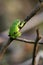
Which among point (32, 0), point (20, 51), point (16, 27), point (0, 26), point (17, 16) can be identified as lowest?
point (16, 27)

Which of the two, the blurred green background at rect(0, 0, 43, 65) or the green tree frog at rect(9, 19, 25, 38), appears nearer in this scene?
the green tree frog at rect(9, 19, 25, 38)

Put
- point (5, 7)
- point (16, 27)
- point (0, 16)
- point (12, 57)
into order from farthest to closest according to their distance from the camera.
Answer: point (5, 7) < point (0, 16) < point (12, 57) < point (16, 27)

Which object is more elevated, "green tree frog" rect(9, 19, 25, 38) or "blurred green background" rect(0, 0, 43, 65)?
"blurred green background" rect(0, 0, 43, 65)

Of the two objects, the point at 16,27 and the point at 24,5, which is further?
the point at 24,5

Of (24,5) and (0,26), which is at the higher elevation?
(24,5)

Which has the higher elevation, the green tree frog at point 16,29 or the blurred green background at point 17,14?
the blurred green background at point 17,14

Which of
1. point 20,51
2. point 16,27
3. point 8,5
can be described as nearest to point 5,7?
point 8,5

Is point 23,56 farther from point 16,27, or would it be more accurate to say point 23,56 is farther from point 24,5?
point 16,27

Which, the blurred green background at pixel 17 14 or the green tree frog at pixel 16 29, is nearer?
the green tree frog at pixel 16 29

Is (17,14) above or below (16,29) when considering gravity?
above

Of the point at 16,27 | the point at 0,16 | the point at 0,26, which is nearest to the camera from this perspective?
the point at 16,27

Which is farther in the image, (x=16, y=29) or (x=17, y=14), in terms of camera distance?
(x=17, y=14)
